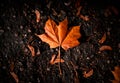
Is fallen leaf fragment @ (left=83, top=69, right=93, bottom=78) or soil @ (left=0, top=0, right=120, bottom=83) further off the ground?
soil @ (left=0, top=0, right=120, bottom=83)

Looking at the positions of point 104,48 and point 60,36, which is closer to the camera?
point 60,36

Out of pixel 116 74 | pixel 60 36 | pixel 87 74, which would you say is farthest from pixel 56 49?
pixel 116 74

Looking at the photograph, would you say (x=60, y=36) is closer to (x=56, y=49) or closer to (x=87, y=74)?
(x=56, y=49)

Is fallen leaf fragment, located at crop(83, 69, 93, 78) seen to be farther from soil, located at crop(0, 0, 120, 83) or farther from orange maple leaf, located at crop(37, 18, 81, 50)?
orange maple leaf, located at crop(37, 18, 81, 50)

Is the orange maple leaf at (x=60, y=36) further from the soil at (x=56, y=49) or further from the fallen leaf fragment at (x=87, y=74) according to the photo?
the fallen leaf fragment at (x=87, y=74)

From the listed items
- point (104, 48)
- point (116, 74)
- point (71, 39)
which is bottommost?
point (116, 74)

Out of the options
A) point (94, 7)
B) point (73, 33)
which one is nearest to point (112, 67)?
point (73, 33)

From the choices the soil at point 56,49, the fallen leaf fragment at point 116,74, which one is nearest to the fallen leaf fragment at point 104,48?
the soil at point 56,49

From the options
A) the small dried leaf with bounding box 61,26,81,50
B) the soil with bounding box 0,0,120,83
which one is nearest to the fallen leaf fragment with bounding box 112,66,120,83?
the soil with bounding box 0,0,120,83
